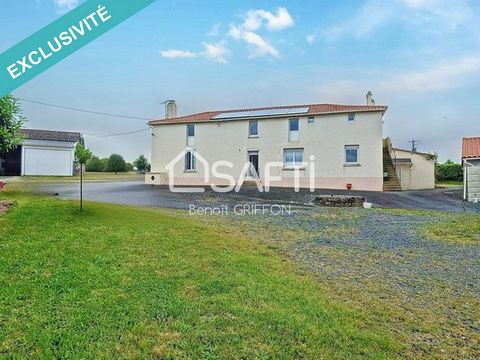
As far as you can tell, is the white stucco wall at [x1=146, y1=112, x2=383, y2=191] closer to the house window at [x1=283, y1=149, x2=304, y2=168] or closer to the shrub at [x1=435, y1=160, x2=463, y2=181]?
the house window at [x1=283, y1=149, x2=304, y2=168]

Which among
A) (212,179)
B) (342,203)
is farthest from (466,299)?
(212,179)

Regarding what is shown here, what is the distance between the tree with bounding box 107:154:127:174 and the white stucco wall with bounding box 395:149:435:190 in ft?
122

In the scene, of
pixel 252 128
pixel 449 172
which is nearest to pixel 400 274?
pixel 252 128

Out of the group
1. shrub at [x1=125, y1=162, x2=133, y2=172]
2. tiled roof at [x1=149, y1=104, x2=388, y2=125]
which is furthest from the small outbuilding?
shrub at [x1=125, y1=162, x2=133, y2=172]

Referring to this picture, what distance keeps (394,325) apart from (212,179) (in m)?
23.0

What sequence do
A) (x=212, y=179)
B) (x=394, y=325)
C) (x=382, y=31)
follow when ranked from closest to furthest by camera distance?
(x=394, y=325) < (x=382, y=31) < (x=212, y=179)

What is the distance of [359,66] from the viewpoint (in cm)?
2017

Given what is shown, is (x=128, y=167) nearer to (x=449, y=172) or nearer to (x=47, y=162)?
(x=47, y=162)

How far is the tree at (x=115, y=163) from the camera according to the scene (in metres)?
46.3

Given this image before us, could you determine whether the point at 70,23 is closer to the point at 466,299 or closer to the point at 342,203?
the point at 466,299

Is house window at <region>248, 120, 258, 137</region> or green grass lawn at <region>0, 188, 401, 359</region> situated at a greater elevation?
house window at <region>248, 120, 258, 137</region>

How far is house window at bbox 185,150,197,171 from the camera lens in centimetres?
2658

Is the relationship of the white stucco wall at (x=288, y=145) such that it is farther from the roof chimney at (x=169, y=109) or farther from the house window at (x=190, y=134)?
the roof chimney at (x=169, y=109)

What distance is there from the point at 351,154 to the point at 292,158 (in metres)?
4.32
